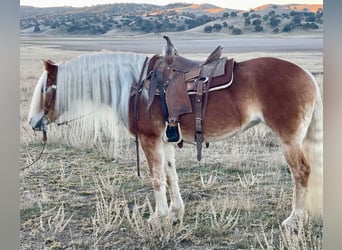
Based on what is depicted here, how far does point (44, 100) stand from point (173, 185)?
37.2 inches

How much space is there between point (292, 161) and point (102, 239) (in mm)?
1232

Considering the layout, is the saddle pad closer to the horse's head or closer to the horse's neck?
the horse's neck

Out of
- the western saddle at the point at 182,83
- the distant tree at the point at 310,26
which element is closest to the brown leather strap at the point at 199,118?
the western saddle at the point at 182,83

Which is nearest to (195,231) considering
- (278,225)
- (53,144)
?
(278,225)

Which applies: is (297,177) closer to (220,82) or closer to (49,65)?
(220,82)

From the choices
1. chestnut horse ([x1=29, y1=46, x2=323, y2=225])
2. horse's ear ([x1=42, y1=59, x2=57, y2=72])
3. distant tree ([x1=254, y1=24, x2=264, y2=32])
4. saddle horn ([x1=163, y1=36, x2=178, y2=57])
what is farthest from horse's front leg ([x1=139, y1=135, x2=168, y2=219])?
distant tree ([x1=254, y1=24, x2=264, y2=32])

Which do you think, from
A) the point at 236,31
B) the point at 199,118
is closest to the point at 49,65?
the point at 199,118

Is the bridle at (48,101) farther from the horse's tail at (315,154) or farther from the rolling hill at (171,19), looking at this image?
the horse's tail at (315,154)

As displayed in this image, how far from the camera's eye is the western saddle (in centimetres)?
334

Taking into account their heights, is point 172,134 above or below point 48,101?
below

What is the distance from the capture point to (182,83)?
3.36m

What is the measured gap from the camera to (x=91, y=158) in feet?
11.5

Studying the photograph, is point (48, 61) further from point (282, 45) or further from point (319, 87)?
point (319, 87)

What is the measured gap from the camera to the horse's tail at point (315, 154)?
3.34 metres
